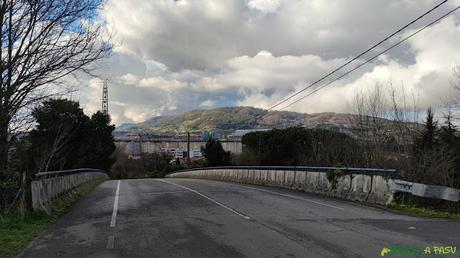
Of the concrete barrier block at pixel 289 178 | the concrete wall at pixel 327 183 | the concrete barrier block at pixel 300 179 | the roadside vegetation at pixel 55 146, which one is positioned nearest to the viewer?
the roadside vegetation at pixel 55 146

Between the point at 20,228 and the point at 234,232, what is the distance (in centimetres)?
517

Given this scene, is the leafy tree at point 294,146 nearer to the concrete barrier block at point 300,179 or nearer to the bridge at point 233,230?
the concrete barrier block at point 300,179

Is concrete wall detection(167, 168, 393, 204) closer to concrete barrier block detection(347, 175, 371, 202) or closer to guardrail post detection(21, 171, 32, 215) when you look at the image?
concrete barrier block detection(347, 175, 371, 202)

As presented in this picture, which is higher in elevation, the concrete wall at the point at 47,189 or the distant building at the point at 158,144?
the distant building at the point at 158,144

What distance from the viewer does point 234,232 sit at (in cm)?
981

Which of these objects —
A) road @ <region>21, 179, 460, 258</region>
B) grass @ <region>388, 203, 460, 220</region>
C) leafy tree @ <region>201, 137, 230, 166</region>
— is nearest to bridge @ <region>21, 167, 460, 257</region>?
road @ <region>21, 179, 460, 258</region>

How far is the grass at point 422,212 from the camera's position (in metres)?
13.5

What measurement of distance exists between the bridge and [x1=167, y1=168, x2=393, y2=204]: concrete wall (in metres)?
0.22

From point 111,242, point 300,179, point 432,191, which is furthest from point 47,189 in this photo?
point 300,179

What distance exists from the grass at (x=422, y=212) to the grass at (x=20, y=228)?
1045 centimetres

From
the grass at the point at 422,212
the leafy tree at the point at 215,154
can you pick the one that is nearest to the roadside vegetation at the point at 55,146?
the grass at the point at 422,212

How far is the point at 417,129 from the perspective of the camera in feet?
104

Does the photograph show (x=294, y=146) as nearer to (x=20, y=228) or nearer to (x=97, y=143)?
(x=97, y=143)

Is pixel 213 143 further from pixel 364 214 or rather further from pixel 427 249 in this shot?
pixel 427 249
